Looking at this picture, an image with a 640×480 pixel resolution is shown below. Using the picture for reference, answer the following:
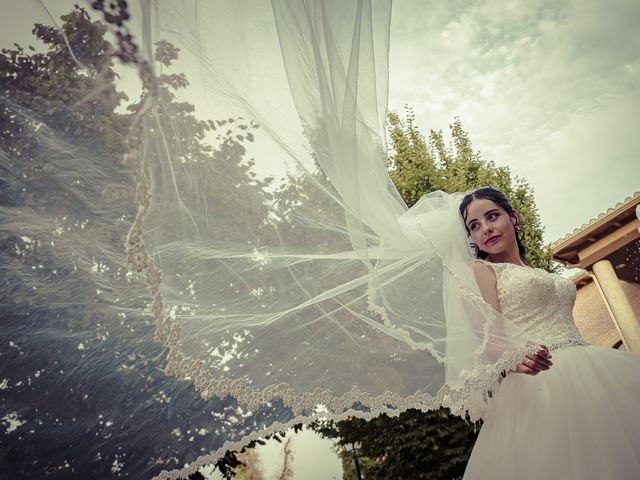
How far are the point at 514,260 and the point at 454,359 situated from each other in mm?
1178

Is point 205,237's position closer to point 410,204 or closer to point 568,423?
point 568,423

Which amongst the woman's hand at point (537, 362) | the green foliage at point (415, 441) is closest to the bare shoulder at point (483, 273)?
the woman's hand at point (537, 362)

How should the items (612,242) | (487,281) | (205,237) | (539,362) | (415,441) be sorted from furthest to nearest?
(612,242) → (415,441) → (487,281) → (539,362) → (205,237)

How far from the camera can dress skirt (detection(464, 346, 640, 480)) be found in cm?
151

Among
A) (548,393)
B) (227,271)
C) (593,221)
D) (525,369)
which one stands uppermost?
(593,221)

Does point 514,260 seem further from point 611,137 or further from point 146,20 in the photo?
point 611,137

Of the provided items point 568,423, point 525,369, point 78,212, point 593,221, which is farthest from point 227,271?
point 593,221

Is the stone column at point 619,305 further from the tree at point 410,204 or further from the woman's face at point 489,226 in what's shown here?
the woman's face at point 489,226

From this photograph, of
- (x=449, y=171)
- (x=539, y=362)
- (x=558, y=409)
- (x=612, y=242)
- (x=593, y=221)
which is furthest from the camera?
(x=612, y=242)

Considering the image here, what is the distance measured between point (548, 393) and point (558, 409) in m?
0.10

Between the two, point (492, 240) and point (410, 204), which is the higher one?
point (410, 204)

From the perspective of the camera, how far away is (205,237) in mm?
1226

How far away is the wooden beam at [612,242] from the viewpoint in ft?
30.2

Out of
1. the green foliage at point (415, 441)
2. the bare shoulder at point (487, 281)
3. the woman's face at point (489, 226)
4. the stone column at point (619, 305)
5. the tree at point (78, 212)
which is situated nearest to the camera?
the tree at point (78, 212)
